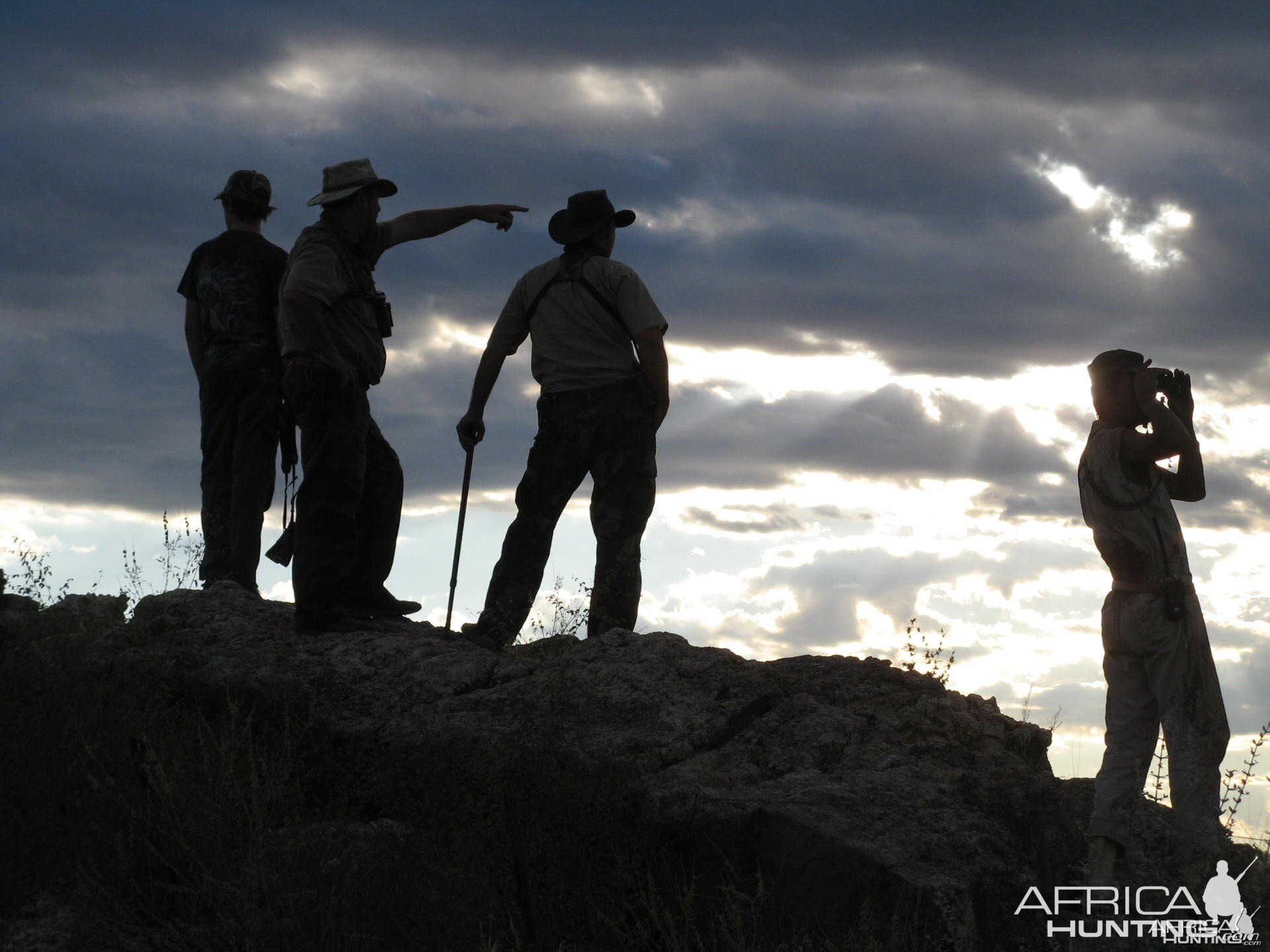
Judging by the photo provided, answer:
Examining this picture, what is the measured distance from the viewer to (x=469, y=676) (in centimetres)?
644

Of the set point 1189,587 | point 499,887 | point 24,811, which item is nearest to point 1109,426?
point 1189,587

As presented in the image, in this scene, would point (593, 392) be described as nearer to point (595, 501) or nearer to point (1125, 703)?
point (595, 501)

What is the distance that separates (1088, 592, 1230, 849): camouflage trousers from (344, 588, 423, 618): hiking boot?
12.6 ft

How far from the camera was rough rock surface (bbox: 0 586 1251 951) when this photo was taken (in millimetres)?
4891

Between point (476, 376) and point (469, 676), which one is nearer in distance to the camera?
point (469, 676)

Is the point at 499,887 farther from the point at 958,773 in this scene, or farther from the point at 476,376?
the point at 476,376

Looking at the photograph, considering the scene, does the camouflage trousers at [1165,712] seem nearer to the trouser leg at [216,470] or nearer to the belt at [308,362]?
the belt at [308,362]

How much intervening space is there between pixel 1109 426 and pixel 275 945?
444cm

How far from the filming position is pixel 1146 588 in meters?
6.07

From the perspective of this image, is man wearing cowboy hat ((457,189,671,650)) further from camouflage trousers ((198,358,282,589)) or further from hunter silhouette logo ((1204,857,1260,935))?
hunter silhouette logo ((1204,857,1260,935))

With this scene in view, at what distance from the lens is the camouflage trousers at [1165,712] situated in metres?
5.78

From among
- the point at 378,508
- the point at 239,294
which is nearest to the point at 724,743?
the point at 378,508

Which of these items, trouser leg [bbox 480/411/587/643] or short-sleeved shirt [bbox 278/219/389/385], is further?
trouser leg [bbox 480/411/587/643]

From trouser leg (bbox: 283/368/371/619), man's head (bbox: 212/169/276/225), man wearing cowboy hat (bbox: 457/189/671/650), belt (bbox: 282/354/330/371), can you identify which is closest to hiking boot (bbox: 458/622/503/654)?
man wearing cowboy hat (bbox: 457/189/671/650)
